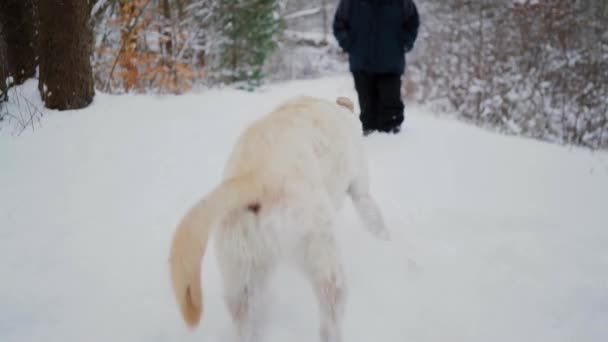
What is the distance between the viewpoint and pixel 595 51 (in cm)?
745

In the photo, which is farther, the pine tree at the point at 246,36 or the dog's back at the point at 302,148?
the pine tree at the point at 246,36

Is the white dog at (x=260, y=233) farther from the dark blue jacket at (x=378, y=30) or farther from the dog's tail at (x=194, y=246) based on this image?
the dark blue jacket at (x=378, y=30)

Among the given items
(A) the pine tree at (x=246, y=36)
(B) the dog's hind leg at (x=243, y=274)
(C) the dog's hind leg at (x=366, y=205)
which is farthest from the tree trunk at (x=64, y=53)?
(A) the pine tree at (x=246, y=36)

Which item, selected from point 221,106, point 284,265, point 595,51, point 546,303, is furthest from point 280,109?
point 595,51

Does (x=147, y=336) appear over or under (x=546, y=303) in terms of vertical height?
over

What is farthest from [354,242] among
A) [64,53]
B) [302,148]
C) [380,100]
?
[64,53]

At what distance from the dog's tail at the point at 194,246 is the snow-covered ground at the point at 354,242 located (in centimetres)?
50

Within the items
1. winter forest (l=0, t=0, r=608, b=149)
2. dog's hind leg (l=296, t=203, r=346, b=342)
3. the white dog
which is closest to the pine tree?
winter forest (l=0, t=0, r=608, b=149)

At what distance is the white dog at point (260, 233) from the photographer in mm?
1354

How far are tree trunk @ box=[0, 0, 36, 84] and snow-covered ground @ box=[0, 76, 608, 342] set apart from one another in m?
1.21

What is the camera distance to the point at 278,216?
1.45 m

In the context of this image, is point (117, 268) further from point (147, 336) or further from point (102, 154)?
point (102, 154)

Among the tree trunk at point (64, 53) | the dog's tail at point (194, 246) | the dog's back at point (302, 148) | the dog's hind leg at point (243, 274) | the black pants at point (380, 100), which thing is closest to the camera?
the dog's tail at point (194, 246)

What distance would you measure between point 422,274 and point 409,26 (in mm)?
3142
